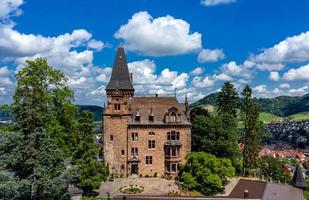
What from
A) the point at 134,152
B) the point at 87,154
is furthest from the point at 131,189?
the point at 87,154

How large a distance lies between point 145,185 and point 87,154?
10380 millimetres

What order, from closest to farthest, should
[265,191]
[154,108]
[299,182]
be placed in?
[265,191]
[299,182]
[154,108]

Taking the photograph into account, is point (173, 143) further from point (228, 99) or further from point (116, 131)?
point (228, 99)

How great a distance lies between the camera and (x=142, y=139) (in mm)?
60625

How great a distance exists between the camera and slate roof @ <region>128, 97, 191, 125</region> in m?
60.9

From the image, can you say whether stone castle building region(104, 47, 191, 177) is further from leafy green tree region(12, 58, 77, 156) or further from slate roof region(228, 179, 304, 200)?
slate roof region(228, 179, 304, 200)

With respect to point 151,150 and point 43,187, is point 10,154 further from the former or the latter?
point 151,150

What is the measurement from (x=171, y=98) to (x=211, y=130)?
7.96m

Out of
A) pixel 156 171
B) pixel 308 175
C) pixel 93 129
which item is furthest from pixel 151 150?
pixel 308 175

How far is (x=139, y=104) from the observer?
62062 mm

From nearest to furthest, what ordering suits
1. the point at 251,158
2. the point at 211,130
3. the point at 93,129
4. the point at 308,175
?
the point at 93,129, the point at 211,130, the point at 251,158, the point at 308,175

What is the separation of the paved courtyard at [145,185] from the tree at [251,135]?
1425 centimetres

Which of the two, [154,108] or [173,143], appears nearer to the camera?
[173,143]

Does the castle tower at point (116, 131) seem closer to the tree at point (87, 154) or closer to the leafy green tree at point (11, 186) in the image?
the tree at point (87, 154)
